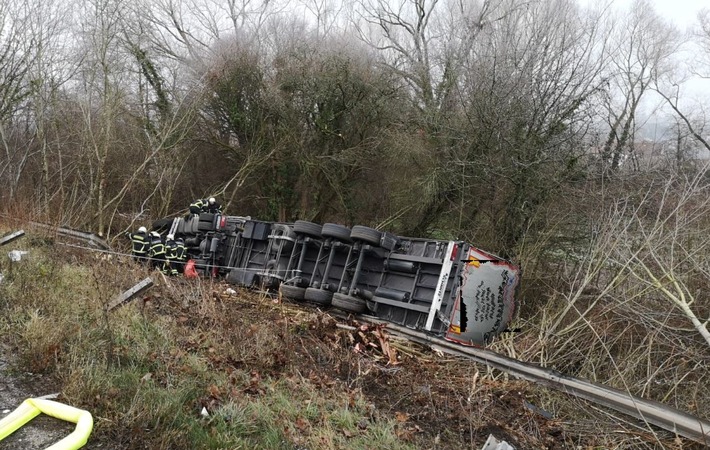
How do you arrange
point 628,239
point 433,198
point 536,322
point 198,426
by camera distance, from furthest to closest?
point 433,198 → point 536,322 → point 628,239 → point 198,426

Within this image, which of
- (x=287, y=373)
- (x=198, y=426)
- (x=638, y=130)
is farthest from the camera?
(x=638, y=130)

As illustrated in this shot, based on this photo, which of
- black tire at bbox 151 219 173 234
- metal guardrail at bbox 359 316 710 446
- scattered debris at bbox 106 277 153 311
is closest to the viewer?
metal guardrail at bbox 359 316 710 446

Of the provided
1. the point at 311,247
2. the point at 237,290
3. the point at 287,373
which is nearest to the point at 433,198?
the point at 311,247

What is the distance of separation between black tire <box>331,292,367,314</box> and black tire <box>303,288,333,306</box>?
0.20 meters

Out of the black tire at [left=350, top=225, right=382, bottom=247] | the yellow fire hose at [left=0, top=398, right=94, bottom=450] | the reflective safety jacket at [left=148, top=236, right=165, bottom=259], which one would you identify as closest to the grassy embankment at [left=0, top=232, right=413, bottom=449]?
the yellow fire hose at [left=0, top=398, right=94, bottom=450]

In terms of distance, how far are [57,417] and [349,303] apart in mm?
4503

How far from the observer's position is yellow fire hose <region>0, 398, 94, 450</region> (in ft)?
8.74

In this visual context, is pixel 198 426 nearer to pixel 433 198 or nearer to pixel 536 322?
pixel 536 322

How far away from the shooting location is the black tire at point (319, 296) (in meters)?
7.45

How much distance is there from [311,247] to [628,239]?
456 centimetres

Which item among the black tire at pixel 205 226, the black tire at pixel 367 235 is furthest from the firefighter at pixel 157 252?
the black tire at pixel 367 235

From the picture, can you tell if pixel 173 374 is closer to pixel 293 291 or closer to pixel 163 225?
pixel 293 291

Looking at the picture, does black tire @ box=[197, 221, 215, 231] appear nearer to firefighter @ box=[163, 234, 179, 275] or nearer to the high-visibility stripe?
firefighter @ box=[163, 234, 179, 275]

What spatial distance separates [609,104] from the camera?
448 inches
